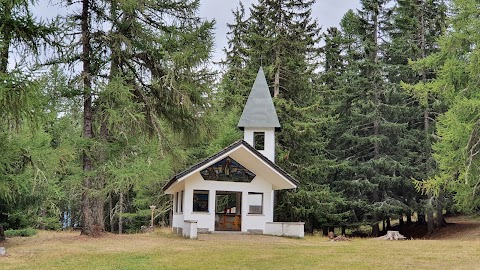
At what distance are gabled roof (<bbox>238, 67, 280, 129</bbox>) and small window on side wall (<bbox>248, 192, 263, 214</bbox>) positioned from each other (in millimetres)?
3625

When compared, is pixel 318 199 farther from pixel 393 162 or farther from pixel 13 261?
pixel 13 261

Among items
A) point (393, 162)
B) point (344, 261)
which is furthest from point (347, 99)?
Result: point (344, 261)

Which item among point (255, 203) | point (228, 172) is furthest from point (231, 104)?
point (255, 203)

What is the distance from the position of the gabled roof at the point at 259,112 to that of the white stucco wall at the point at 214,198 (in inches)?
131

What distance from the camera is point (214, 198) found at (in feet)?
64.3

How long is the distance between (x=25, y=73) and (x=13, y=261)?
3.87 meters

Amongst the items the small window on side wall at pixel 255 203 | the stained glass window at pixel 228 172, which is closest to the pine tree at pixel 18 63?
the stained glass window at pixel 228 172

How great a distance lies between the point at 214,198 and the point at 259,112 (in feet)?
17.8

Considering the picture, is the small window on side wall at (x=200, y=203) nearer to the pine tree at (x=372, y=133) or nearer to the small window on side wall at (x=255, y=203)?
the small window on side wall at (x=255, y=203)

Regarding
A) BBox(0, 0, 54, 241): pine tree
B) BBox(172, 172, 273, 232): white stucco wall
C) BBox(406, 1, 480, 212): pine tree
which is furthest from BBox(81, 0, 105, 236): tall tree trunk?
BBox(406, 1, 480, 212): pine tree

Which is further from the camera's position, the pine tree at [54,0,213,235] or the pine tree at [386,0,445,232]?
the pine tree at [386,0,445,232]

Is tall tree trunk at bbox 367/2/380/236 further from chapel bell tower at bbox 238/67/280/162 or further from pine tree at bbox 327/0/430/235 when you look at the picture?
chapel bell tower at bbox 238/67/280/162

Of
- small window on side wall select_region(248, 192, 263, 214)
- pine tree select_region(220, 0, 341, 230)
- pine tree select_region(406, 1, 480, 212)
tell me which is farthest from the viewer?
pine tree select_region(220, 0, 341, 230)

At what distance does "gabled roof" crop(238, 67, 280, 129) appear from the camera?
22.5 metres
